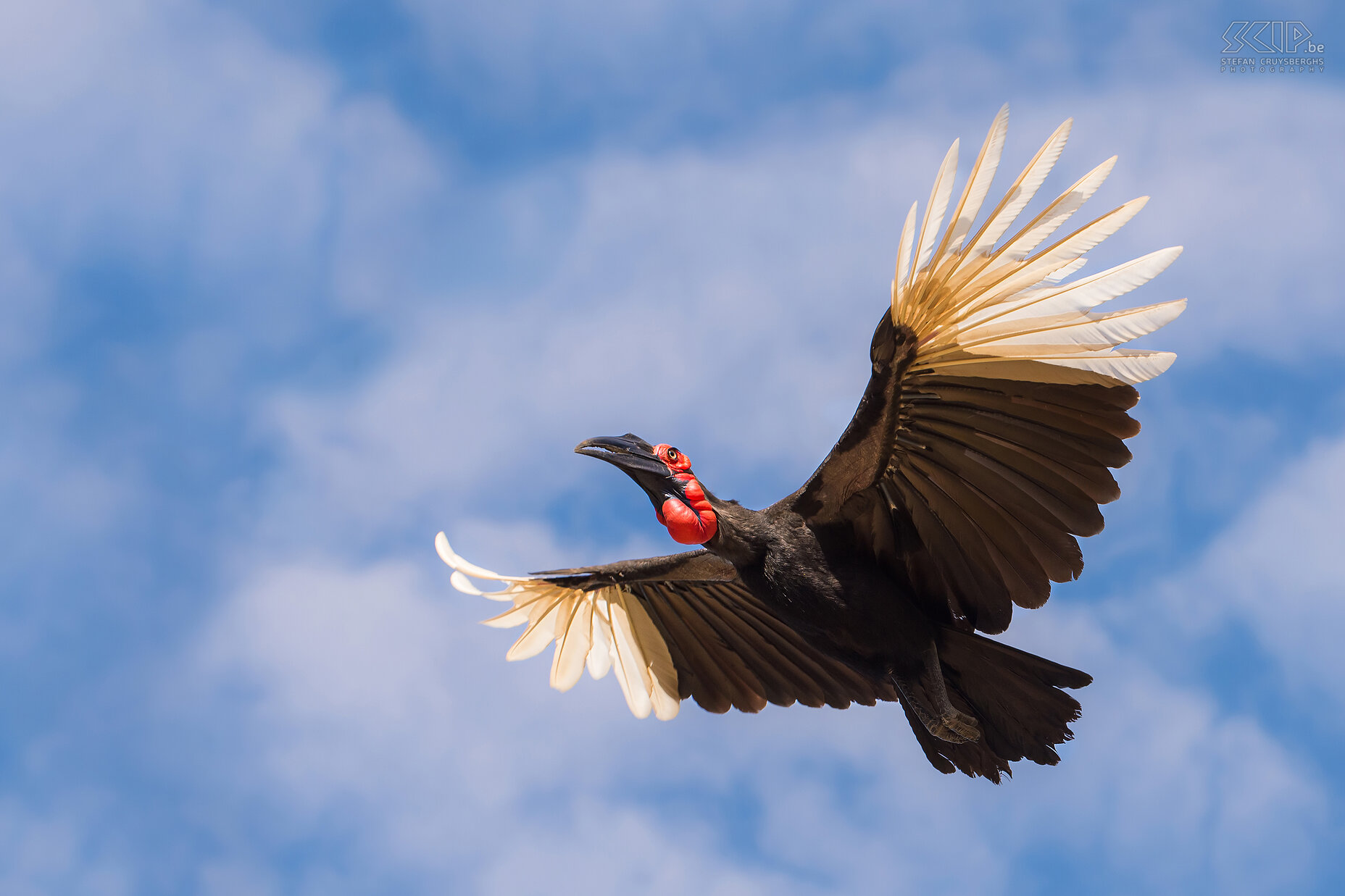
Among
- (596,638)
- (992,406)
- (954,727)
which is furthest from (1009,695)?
(596,638)

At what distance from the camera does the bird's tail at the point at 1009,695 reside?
6.72 meters

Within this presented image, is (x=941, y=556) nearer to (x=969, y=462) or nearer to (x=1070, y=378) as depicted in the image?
(x=969, y=462)

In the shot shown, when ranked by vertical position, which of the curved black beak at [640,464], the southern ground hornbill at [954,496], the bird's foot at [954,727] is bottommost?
the bird's foot at [954,727]

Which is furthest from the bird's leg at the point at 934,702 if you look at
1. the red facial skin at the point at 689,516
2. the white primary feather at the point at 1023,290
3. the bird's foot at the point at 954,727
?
the white primary feather at the point at 1023,290

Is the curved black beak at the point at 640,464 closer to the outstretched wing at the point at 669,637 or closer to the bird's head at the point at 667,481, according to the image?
the bird's head at the point at 667,481

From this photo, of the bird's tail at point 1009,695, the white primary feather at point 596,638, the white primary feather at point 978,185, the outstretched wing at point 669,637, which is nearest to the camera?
the white primary feather at point 978,185

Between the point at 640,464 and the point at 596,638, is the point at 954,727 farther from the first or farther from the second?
the point at 596,638

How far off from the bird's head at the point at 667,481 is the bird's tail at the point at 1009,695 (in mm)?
1468

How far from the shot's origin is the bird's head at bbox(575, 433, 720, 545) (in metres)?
6.78

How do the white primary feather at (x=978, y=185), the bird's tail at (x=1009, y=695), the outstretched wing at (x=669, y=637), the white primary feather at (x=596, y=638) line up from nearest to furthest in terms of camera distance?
the white primary feather at (x=978, y=185)
the bird's tail at (x=1009, y=695)
the outstretched wing at (x=669, y=637)
the white primary feather at (x=596, y=638)

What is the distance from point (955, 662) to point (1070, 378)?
6.07 ft

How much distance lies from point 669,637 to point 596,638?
528 mm

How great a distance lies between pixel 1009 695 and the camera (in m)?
6.80

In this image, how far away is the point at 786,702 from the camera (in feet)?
26.8
